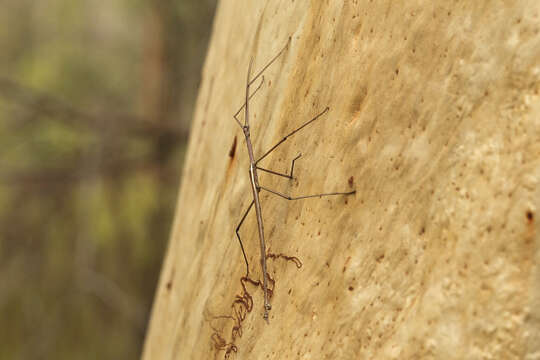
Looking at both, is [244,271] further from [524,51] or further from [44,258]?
[44,258]

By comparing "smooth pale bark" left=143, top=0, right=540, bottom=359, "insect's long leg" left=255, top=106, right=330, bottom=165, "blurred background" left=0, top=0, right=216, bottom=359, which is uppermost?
"blurred background" left=0, top=0, right=216, bottom=359

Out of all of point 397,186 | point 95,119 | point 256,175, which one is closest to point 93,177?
Result: point 95,119

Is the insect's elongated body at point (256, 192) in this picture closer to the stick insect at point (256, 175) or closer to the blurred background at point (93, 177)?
the stick insect at point (256, 175)

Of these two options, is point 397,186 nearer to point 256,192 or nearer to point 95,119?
point 256,192

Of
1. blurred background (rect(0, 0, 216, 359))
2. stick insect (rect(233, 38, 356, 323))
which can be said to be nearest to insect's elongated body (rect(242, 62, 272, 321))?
stick insect (rect(233, 38, 356, 323))

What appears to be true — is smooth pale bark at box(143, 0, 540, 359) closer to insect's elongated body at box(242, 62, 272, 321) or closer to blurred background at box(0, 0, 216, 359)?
insect's elongated body at box(242, 62, 272, 321)
